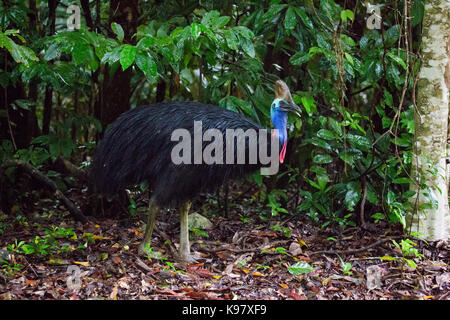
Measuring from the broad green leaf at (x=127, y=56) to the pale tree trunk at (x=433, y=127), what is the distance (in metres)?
2.27

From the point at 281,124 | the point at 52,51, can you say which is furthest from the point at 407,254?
the point at 52,51

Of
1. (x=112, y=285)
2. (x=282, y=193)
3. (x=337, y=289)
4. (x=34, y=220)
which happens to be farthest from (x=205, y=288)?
(x=34, y=220)

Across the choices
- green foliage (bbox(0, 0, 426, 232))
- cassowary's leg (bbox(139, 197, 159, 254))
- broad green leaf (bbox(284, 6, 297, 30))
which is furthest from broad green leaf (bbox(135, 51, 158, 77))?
broad green leaf (bbox(284, 6, 297, 30))

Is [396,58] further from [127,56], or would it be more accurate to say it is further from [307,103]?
[127,56]

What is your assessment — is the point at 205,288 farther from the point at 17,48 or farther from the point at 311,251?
the point at 17,48

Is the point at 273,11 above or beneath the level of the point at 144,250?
above

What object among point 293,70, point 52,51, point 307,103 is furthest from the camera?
point 293,70

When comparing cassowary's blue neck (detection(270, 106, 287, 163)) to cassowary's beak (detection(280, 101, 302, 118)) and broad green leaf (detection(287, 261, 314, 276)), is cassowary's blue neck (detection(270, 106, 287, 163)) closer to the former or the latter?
cassowary's beak (detection(280, 101, 302, 118))

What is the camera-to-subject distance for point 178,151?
4012 mm

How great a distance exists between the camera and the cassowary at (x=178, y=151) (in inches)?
158

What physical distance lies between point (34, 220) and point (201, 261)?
1.85 meters

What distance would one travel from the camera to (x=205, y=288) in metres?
3.72

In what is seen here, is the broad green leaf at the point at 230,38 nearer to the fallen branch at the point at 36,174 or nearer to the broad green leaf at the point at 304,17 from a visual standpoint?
the broad green leaf at the point at 304,17

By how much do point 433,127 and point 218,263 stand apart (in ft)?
6.65
